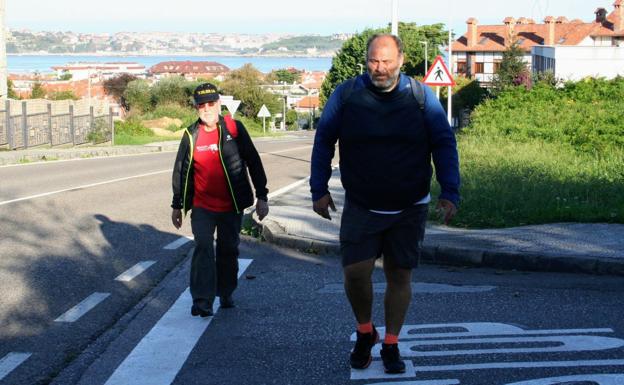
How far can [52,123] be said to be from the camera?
117 ft

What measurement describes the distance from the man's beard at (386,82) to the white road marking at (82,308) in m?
3.10

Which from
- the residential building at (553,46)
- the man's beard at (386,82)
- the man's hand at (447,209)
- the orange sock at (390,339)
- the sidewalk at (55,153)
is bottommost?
the sidewalk at (55,153)

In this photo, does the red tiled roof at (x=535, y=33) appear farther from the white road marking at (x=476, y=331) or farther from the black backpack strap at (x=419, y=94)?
the black backpack strap at (x=419, y=94)

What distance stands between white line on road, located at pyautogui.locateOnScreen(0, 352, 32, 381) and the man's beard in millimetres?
2655

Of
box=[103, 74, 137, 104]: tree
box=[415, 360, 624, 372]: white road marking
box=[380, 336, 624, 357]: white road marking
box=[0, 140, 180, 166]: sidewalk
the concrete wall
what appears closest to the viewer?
box=[415, 360, 624, 372]: white road marking

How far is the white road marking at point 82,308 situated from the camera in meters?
6.88

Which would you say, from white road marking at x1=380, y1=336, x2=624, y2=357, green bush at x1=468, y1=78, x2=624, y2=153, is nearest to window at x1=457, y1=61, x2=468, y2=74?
green bush at x1=468, y1=78, x2=624, y2=153

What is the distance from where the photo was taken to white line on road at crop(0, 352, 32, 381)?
5.44 meters

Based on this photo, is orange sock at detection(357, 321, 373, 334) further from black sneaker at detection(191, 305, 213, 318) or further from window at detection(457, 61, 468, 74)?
window at detection(457, 61, 468, 74)

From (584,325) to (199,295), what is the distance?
2689 mm

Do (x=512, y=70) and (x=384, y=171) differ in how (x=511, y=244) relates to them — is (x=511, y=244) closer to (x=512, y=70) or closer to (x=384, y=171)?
(x=384, y=171)

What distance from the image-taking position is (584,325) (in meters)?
6.33

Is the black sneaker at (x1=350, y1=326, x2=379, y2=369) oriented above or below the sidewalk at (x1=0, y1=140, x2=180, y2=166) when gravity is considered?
above

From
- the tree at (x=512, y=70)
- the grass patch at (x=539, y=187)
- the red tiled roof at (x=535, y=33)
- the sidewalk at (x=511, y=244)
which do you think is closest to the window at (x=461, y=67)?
the red tiled roof at (x=535, y=33)
